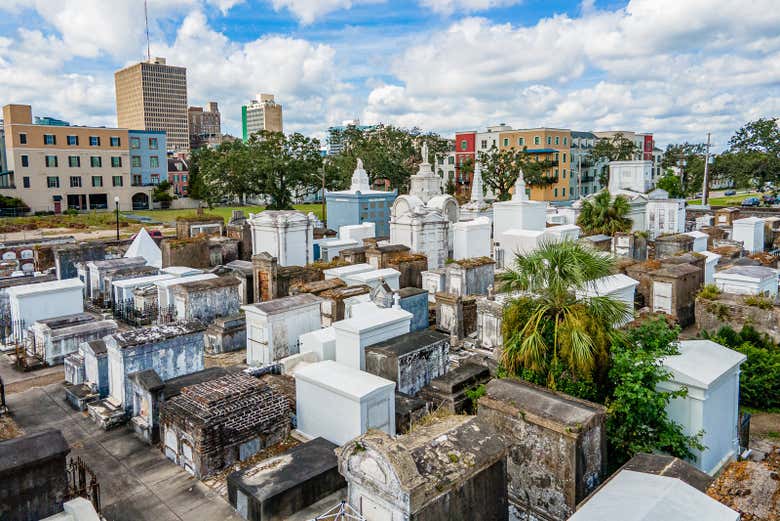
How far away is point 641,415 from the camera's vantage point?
915 cm

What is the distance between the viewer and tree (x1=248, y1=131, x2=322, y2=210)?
42.6 metres

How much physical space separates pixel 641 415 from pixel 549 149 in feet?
223

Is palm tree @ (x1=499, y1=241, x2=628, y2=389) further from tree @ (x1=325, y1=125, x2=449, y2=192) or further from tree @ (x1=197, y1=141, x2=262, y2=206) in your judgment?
tree @ (x1=325, y1=125, x2=449, y2=192)

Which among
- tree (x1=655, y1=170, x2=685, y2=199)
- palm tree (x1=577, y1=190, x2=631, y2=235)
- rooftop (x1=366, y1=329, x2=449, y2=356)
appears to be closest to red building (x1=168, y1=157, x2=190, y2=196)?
tree (x1=655, y1=170, x2=685, y2=199)

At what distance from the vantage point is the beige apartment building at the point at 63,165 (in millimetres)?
64000

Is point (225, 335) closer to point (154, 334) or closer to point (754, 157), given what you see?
point (154, 334)

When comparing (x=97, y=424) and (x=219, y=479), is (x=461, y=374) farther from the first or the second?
(x=97, y=424)

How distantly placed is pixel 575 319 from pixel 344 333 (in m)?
5.36

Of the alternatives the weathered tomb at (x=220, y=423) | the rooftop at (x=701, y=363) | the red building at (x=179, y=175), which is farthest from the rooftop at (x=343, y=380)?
the red building at (x=179, y=175)

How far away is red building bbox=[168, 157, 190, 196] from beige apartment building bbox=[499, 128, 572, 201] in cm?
4791

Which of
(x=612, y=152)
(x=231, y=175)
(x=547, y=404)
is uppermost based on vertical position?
(x=612, y=152)

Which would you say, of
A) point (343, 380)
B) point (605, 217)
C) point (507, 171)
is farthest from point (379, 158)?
point (343, 380)

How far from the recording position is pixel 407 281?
22328mm

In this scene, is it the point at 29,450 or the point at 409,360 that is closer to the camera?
the point at 29,450
